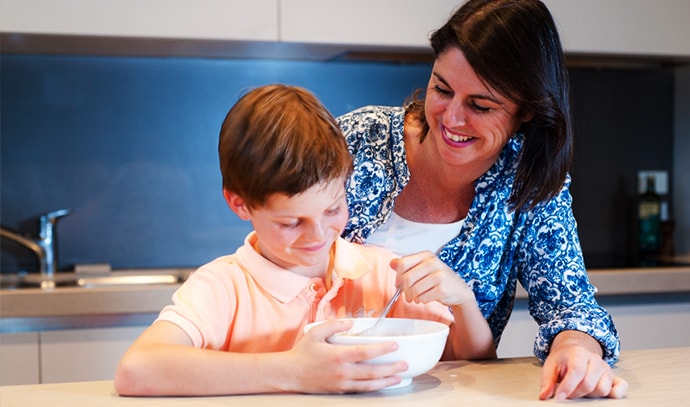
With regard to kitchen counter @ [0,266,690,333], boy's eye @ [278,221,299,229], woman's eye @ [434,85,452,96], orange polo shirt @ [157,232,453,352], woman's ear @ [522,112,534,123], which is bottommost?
kitchen counter @ [0,266,690,333]

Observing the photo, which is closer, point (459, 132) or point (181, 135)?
point (459, 132)

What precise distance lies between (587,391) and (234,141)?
20.7 inches

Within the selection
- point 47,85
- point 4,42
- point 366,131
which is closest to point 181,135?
point 47,85

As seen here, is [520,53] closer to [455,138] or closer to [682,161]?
[455,138]

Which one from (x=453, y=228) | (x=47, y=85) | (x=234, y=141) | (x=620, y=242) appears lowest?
(x=620, y=242)

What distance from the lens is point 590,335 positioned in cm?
119

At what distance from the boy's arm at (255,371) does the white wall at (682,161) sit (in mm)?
2373

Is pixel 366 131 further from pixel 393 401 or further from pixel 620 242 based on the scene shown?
pixel 620 242

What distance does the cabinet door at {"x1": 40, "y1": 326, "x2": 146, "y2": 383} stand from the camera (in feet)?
6.93

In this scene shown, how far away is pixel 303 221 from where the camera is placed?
1.05 metres

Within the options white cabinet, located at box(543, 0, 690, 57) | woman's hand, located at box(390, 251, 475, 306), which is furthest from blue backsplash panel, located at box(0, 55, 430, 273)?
woman's hand, located at box(390, 251, 475, 306)

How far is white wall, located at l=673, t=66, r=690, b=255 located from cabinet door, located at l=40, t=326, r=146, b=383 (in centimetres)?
202

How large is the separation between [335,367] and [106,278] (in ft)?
5.68

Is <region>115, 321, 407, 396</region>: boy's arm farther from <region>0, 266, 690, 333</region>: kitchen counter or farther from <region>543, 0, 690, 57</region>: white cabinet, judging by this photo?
<region>543, 0, 690, 57</region>: white cabinet
